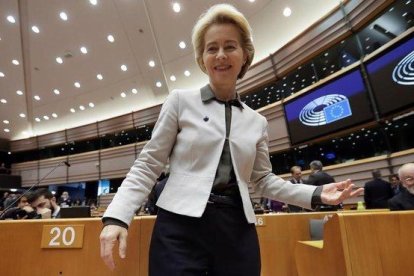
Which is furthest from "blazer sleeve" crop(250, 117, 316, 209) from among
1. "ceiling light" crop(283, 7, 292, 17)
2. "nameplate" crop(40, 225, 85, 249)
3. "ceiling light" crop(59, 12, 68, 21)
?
"ceiling light" crop(59, 12, 68, 21)

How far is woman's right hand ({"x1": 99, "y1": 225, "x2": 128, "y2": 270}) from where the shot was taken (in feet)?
2.62

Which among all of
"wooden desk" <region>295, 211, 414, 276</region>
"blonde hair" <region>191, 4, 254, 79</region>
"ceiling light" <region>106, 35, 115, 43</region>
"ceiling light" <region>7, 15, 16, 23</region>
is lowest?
"wooden desk" <region>295, 211, 414, 276</region>

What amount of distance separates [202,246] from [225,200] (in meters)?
0.16

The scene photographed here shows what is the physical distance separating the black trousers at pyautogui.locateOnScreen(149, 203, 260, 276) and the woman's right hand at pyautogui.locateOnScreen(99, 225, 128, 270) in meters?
0.13

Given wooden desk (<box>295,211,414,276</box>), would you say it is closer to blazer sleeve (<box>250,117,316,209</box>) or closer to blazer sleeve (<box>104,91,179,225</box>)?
blazer sleeve (<box>250,117,316,209</box>)

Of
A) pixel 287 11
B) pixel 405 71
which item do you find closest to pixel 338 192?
pixel 405 71

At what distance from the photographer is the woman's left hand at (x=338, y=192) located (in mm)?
1057

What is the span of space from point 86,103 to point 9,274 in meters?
13.7

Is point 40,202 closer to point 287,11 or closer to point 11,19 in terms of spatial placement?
point 287,11

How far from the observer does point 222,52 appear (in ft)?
3.59

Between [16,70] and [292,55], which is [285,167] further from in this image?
[16,70]

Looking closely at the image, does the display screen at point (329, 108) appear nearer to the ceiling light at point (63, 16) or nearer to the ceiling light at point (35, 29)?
the ceiling light at point (63, 16)

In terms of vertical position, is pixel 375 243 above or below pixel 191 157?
below

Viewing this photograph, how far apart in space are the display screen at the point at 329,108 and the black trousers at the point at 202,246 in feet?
21.1
